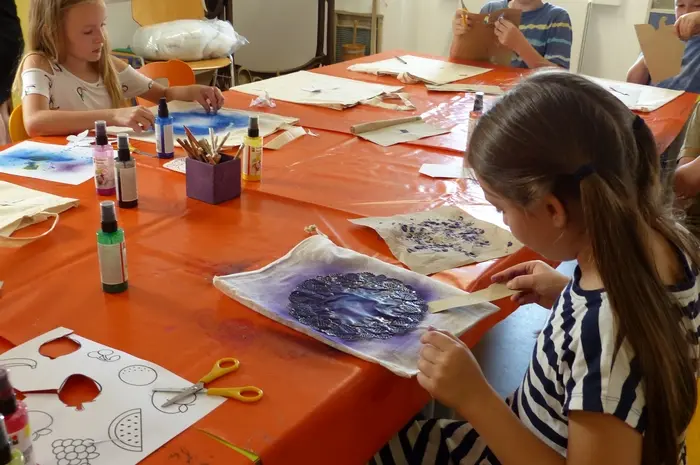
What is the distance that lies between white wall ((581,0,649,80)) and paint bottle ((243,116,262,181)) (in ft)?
11.2

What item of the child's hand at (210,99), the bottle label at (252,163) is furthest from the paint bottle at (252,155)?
the child's hand at (210,99)

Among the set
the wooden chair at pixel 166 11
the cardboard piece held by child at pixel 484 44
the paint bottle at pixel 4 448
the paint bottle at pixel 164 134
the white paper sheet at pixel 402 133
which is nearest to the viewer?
the paint bottle at pixel 4 448

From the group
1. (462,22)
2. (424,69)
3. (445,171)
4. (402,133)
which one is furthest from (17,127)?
(462,22)

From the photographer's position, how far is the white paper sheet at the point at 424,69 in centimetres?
259

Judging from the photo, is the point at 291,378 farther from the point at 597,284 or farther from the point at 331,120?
the point at 331,120

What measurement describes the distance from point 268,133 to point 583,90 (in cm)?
112

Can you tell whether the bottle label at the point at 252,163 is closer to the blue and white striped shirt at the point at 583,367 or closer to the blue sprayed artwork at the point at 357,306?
the blue sprayed artwork at the point at 357,306

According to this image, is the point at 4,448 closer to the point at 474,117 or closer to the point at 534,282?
the point at 534,282

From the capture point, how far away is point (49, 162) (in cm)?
154

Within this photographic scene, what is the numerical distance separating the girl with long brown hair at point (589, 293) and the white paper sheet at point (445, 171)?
70cm

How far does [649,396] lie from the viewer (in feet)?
2.38

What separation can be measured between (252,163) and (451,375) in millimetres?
793

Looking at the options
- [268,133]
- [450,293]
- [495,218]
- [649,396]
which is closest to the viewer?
[649,396]

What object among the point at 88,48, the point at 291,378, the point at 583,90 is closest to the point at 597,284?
the point at 583,90
